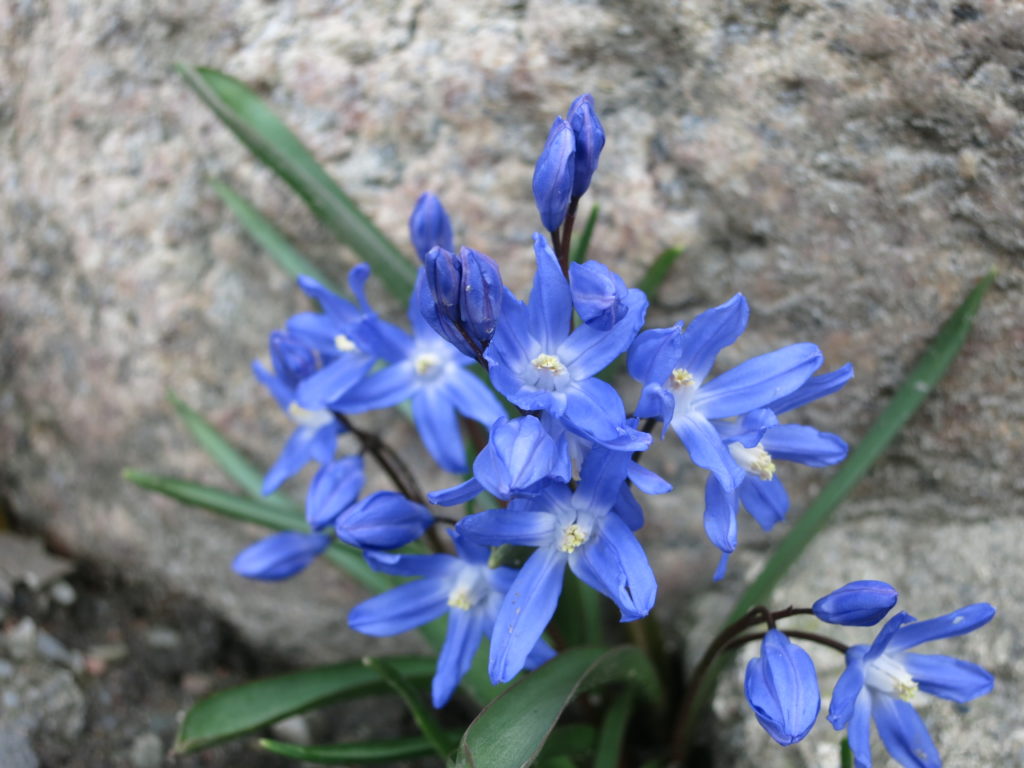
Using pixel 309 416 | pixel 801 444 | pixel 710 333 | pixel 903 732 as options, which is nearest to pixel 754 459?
pixel 801 444

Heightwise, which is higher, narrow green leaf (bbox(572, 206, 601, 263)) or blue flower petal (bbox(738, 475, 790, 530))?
narrow green leaf (bbox(572, 206, 601, 263))

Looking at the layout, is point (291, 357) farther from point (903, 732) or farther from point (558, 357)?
point (903, 732)

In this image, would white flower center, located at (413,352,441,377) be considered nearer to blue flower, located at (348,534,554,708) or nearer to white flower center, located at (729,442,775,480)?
blue flower, located at (348,534,554,708)

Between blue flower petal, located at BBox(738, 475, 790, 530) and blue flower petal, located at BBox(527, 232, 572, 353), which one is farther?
blue flower petal, located at BBox(738, 475, 790, 530)

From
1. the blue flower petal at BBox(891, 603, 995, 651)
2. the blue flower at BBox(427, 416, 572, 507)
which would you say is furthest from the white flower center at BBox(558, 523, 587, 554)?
the blue flower petal at BBox(891, 603, 995, 651)

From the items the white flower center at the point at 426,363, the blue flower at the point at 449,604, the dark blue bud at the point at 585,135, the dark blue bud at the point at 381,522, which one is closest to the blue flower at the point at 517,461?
the dark blue bud at the point at 381,522

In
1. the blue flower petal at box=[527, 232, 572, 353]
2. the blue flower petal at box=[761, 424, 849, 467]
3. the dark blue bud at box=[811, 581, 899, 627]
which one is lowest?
the dark blue bud at box=[811, 581, 899, 627]

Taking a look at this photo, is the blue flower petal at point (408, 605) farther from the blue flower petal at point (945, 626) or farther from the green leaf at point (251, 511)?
the blue flower petal at point (945, 626)

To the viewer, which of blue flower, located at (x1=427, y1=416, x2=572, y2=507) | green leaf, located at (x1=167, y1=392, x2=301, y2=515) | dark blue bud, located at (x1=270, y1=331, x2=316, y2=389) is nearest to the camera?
blue flower, located at (x1=427, y1=416, x2=572, y2=507)
